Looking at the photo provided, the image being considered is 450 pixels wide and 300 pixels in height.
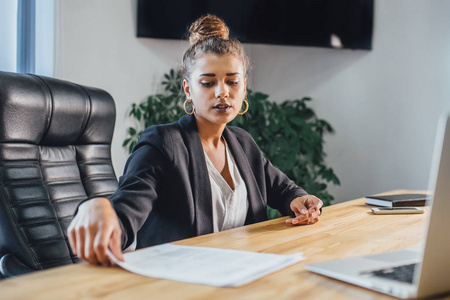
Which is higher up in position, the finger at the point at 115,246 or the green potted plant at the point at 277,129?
the green potted plant at the point at 277,129

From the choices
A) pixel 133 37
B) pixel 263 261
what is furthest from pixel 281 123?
pixel 263 261

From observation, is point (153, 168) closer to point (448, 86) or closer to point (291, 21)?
point (291, 21)

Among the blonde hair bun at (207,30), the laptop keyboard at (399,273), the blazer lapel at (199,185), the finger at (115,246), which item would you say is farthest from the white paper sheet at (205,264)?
the blonde hair bun at (207,30)

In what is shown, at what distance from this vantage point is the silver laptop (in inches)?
21.6

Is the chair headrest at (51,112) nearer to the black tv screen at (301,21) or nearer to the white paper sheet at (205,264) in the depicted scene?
the white paper sheet at (205,264)

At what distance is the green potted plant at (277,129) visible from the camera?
2.71 meters

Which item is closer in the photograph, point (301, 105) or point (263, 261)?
point (263, 261)

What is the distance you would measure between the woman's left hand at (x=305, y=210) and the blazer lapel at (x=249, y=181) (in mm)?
113

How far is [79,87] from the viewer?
1542mm

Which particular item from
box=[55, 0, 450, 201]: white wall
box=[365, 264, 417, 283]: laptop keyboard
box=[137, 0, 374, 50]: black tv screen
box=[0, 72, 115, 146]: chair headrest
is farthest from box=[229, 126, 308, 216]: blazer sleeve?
box=[137, 0, 374, 50]: black tv screen

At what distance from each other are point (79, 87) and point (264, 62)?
6.30ft

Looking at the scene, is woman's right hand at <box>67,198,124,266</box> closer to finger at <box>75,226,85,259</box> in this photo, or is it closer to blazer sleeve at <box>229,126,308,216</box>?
finger at <box>75,226,85,259</box>

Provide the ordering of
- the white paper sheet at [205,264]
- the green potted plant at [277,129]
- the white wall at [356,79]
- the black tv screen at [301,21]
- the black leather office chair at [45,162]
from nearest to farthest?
the white paper sheet at [205,264] → the black leather office chair at [45,162] → the white wall at [356,79] → the green potted plant at [277,129] → the black tv screen at [301,21]

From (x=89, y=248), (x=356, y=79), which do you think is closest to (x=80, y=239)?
(x=89, y=248)
